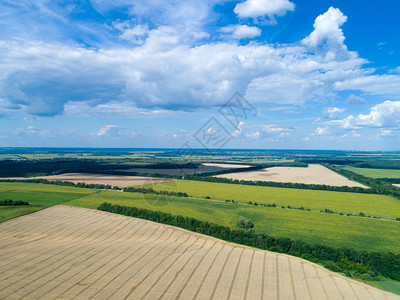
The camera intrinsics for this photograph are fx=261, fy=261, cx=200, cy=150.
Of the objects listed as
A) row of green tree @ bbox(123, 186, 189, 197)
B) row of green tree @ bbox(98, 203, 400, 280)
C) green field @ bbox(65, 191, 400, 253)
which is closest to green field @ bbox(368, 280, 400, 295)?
row of green tree @ bbox(98, 203, 400, 280)

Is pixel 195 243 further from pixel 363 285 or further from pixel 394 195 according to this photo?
pixel 394 195

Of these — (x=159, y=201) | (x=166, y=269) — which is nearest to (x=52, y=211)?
(x=159, y=201)

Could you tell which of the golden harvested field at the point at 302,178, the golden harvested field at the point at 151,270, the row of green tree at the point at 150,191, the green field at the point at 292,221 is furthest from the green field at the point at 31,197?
the golden harvested field at the point at 302,178

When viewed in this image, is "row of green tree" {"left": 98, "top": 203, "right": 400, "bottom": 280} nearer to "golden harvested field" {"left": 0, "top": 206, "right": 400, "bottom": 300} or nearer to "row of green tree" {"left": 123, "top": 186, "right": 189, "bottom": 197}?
"golden harvested field" {"left": 0, "top": 206, "right": 400, "bottom": 300}

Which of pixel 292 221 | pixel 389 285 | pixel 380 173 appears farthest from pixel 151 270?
pixel 380 173

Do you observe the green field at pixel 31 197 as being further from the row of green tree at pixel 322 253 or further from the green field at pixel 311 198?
the green field at pixel 311 198

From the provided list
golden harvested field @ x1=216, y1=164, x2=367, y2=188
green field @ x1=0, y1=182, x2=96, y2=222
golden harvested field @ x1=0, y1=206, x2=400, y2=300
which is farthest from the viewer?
golden harvested field @ x1=216, y1=164, x2=367, y2=188
